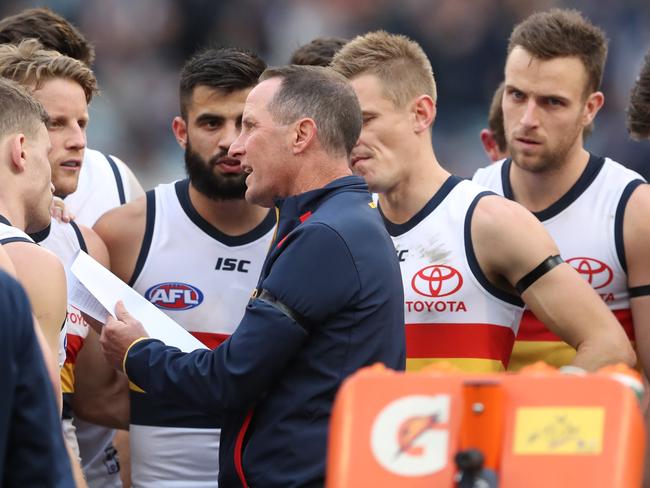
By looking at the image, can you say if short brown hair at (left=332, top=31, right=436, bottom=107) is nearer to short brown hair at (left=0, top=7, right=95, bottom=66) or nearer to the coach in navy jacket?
the coach in navy jacket

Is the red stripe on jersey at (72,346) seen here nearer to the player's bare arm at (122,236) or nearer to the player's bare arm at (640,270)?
the player's bare arm at (122,236)

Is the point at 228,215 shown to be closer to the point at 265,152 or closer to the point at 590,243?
the point at 265,152

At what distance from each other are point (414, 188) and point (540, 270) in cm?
69

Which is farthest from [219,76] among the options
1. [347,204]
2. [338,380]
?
[338,380]

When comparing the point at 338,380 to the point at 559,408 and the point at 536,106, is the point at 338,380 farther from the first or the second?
the point at 536,106

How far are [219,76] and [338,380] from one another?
1.79 m

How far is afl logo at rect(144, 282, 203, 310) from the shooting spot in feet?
15.4

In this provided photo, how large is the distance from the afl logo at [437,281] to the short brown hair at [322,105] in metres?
0.67

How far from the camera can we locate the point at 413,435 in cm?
217

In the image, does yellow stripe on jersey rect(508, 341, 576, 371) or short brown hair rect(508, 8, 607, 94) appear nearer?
yellow stripe on jersey rect(508, 341, 576, 371)

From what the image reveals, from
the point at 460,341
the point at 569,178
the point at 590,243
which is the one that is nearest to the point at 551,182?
the point at 569,178

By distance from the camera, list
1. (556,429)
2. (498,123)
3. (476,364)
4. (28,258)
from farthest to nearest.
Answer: (498,123), (476,364), (28,258), (556,429)

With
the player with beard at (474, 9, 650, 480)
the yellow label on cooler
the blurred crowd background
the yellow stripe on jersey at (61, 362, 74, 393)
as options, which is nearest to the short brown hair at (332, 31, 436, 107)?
the player with beard at (474, 9, 650, 480)

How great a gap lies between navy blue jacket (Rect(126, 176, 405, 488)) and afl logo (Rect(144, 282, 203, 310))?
106 cm
